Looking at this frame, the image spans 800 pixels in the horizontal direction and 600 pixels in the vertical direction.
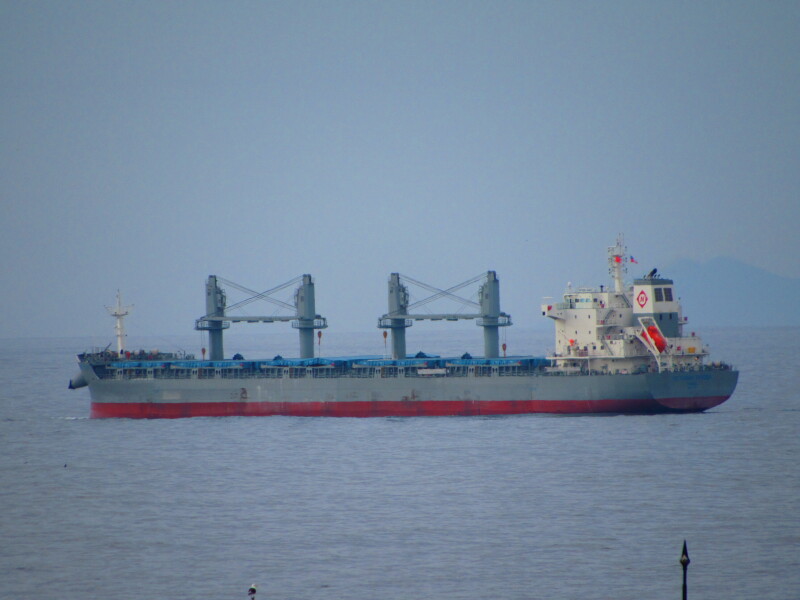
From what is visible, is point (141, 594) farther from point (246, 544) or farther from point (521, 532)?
point (521, 532)

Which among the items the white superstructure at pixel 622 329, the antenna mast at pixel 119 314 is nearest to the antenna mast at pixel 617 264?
the white superstructure at pixel 622 329

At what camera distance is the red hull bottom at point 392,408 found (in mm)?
54188

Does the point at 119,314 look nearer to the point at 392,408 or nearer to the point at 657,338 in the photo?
the point at 392,408

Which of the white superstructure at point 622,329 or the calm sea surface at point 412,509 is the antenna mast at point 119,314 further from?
the white superstructure at point 622,329

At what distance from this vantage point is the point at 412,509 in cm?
3684

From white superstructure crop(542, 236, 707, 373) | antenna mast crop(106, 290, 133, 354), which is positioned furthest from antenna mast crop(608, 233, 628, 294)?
antenna mast crop(106, 290, 133, 354)

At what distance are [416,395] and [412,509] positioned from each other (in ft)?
71.0

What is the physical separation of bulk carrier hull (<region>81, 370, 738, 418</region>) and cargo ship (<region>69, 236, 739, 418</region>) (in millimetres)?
60

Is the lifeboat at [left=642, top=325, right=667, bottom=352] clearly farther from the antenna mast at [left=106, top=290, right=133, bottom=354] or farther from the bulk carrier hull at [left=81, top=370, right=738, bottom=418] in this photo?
the antenna mast at [left=106, top=290, right=133, bottom=354]

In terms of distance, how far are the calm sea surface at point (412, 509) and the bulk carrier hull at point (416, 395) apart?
105 cm

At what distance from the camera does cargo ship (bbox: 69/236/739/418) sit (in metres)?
54.1

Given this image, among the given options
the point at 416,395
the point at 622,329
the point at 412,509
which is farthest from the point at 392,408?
the point at 412,509

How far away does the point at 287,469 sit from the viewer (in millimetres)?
45562

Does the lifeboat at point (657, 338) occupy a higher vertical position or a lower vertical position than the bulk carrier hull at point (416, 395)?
higher
